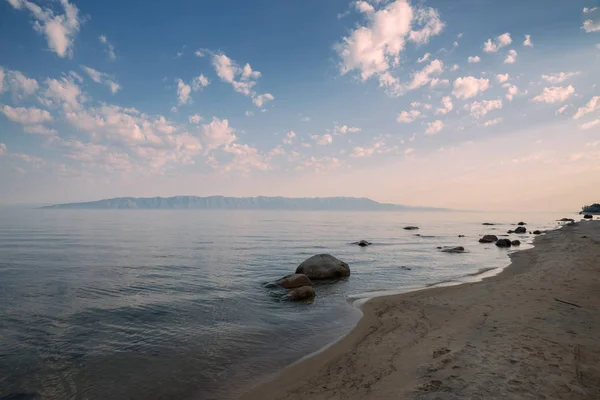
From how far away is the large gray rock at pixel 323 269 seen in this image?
21.8 metres

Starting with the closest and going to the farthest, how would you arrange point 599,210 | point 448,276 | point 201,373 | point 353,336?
point 201,373
point 353,336
point 448,276
point 599,210

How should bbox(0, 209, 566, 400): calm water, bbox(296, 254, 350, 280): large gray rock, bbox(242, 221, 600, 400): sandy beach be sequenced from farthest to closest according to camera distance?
bbox(296, 254, 350, 280): large gray rock → bbox(0, 209, 566, 400): calm water → bbox(242, 221, 600, 400): sandy beach

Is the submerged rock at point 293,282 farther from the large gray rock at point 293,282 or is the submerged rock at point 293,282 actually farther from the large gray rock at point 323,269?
the large gray rock at point 323,269

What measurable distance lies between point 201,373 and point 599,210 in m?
230

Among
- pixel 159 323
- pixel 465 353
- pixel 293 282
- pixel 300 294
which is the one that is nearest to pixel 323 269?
pixel 293 282

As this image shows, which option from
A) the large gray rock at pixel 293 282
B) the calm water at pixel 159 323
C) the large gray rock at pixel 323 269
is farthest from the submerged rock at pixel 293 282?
the large gray rock at pixel 323 269

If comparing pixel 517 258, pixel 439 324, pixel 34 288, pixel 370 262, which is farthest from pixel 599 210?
pixel 34 288

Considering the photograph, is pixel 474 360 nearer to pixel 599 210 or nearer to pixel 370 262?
pixel 370 262

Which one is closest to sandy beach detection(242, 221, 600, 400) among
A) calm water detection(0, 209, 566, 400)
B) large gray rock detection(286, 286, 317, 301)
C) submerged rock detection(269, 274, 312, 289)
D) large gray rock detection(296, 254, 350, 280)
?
calm water detection(0, 209, 566, 400)

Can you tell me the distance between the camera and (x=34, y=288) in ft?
55.6

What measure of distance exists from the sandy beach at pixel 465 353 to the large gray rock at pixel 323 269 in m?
6.68

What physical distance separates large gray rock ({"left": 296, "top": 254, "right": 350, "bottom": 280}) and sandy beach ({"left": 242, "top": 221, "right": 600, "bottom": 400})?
6.68m

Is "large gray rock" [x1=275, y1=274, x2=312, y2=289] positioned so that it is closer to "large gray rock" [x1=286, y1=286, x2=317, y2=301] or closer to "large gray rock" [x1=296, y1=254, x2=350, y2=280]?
"large gray rock" [x1=286, y1=286, x2=317, y2=301]

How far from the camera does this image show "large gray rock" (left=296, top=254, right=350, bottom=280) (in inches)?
856
